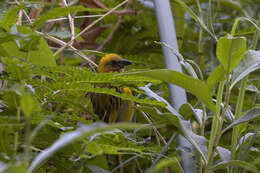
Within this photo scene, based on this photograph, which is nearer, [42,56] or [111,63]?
[42,56]

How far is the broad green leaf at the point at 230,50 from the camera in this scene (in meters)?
0.82

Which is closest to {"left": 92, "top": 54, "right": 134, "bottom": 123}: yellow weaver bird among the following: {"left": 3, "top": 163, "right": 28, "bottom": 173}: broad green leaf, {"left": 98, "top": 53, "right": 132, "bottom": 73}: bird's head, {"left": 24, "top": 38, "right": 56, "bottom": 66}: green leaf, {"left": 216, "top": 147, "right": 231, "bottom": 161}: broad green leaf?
{"left": 98, "top": 53, "right": 132, "bottom": 73}: bird's head

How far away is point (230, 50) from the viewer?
2.74 feet

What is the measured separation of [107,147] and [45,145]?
33cm

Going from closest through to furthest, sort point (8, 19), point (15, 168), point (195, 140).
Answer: point (15, 168), point (195, 140), point (8, 19)

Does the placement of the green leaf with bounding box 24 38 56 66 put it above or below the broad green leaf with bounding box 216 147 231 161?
above

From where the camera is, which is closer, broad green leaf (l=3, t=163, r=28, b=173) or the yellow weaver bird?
broad green leaf (l=3, t=163, r=28, b=173)

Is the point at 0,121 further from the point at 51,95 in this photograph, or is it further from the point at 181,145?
the point at 181,145

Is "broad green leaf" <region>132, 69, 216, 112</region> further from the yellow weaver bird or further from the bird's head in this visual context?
the bird's head

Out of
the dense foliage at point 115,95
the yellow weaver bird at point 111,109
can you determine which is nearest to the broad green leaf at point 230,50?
the dense foliage at point 115,95

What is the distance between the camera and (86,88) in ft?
3.25

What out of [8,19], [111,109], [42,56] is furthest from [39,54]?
[111,109]

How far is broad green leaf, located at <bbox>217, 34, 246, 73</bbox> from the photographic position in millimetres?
822

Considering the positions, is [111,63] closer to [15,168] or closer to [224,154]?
[224,154]
